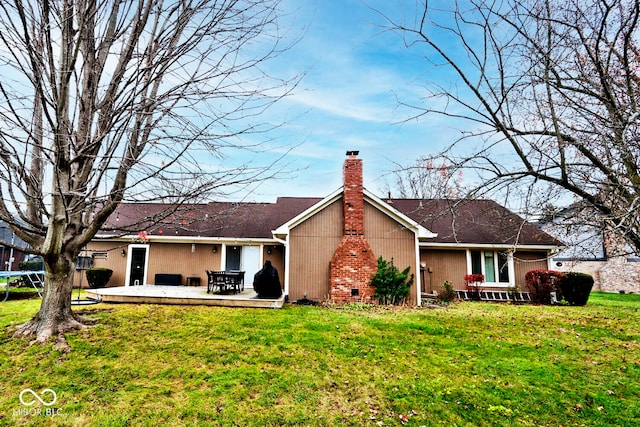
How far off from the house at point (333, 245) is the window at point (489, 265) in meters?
0.04

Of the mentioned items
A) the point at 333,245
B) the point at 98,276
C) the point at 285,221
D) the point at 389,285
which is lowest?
the point at 389,285

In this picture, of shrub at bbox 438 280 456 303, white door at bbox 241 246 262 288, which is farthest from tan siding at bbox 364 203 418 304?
white door at bbox 241 246 262 288

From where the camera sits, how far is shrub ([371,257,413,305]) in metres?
11.3

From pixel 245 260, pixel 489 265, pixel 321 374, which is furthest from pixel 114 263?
pixel 489 265

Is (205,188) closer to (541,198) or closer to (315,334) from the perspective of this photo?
(315,334)

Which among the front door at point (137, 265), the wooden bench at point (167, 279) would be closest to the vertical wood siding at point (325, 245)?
the wooden bench at point (167, 279)

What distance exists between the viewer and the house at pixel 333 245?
11.7 m

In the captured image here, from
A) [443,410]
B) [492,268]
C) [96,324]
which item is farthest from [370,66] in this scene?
[492,268]

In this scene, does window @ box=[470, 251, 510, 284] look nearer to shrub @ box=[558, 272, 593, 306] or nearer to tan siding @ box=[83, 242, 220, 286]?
shrub @ box=[558, 272, 593, 306]

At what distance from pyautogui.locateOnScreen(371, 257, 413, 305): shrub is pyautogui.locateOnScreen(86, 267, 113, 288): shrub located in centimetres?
1194

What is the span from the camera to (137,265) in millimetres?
15539

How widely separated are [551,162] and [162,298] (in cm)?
1048

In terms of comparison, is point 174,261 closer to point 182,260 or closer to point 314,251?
point 182,260

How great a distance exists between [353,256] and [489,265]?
274 inches
